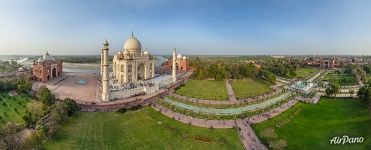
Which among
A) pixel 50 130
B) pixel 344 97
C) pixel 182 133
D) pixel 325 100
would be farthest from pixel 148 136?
pixel 344 97

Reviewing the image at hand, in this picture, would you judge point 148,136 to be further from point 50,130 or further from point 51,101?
point 51,101

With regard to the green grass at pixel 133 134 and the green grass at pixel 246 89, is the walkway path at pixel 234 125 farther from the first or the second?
the green grass at pixel 246 89

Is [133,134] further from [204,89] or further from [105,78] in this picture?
[204,89]

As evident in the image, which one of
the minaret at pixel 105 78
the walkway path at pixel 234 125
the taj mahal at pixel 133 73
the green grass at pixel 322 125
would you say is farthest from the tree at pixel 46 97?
the green grass at pixel 322 125

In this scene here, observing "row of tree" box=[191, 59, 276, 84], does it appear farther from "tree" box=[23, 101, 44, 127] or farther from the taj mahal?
"tree" box=[23, 101, 44, 127]

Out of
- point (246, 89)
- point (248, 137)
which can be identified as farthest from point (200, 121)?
point (246, 89)

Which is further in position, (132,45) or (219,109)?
(132,45)

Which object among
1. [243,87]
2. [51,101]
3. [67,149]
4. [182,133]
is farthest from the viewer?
[243,87]
